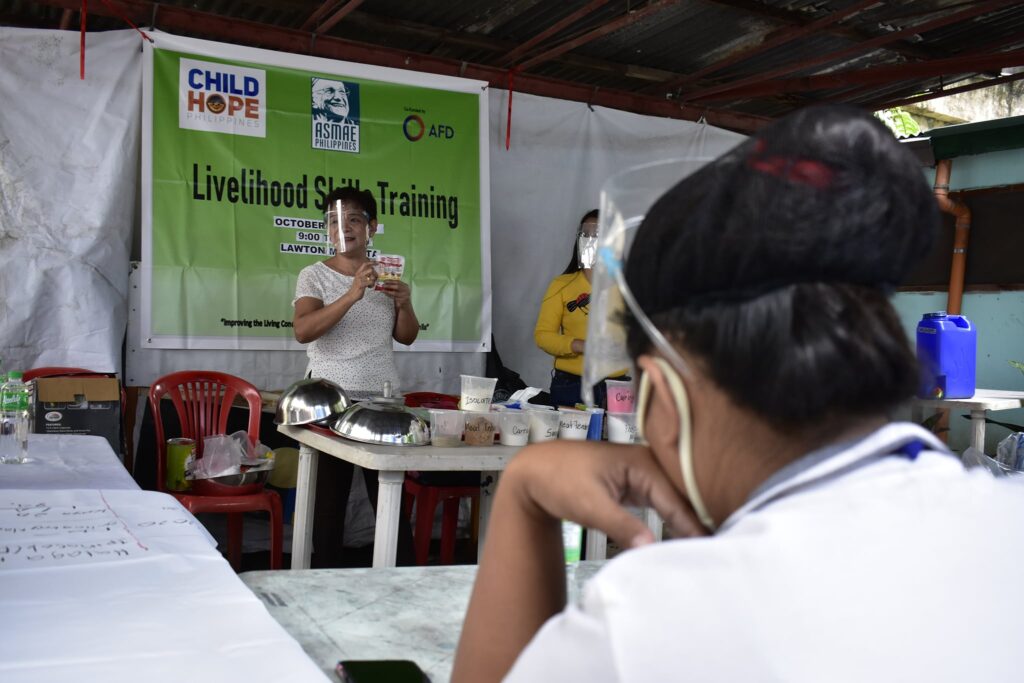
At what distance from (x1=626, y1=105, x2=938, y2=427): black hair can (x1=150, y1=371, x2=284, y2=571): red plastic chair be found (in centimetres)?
342

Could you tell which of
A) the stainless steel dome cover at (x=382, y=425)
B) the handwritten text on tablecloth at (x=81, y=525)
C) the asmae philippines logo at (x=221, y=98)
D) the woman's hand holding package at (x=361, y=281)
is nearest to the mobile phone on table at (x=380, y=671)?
the handwritten text on tablecloth at (x=81, y=525)

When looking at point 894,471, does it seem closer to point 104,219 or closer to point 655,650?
point 655,650

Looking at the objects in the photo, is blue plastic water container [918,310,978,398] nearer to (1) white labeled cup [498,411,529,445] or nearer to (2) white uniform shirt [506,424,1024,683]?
(1) white labeled cup [498,411,529,445]

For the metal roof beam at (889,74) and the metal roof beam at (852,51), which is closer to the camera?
the metal roof beam at (852,51)

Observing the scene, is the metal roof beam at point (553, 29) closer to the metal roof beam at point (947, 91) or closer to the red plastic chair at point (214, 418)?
the red plastic chair at point (214, 418)

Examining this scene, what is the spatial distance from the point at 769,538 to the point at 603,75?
5.90 m

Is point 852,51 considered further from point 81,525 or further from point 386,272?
point 81,525

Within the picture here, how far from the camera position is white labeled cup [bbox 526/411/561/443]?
2.82 m

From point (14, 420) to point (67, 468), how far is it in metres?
0.33

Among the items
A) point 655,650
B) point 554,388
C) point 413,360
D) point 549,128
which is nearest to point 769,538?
point 655,650

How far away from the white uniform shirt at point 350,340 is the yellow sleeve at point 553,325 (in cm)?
101

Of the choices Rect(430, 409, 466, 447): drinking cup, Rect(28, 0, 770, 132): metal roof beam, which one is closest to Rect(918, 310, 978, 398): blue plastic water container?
Rect(28, 0, 770, 132): metal roof beam

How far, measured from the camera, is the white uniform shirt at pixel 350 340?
3.68 metres

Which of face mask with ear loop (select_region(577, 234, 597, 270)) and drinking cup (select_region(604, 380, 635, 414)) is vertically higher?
face mask with ear loop (select_region(577, 234, 597, 270))
